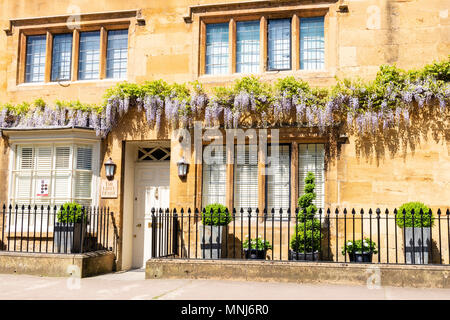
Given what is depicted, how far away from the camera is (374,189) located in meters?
10.1

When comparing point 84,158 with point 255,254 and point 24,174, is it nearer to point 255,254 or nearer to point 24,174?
point 24,174

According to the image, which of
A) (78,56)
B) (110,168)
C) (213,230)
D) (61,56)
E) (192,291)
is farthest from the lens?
(61,56)

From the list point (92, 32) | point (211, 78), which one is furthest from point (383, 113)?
point (92, 32)

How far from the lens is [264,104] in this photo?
10633 mm

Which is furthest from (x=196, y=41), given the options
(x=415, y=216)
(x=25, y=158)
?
(x=415, y=216)

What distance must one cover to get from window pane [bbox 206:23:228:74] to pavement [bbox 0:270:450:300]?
486 centimetres

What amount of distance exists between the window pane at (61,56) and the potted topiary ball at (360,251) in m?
7.37

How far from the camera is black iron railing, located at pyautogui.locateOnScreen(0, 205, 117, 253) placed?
10172 millimetres

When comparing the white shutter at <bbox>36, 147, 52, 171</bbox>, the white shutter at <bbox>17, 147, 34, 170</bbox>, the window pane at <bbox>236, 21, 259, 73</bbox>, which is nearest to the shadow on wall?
the window pane at <bbox>236, 21, 259, 73</bbox>

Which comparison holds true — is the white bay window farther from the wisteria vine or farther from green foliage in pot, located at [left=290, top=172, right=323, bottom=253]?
green foliage in pot, located at [left=290, top=172, right=323, bottom=253]

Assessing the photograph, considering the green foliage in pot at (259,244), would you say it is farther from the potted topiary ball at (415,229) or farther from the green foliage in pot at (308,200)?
the potted topiary ball at (415,229)

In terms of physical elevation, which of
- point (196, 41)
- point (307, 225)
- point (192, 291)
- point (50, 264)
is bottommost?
point (192, 291)

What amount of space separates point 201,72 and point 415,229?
544cm

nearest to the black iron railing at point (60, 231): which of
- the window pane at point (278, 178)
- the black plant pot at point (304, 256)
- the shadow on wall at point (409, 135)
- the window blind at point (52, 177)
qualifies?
the window blind at point (52, 177)
